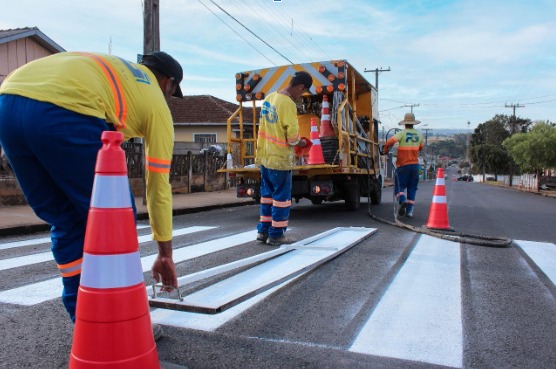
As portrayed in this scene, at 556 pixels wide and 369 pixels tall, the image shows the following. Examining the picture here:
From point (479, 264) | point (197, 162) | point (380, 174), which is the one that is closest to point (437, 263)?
point (479, 264)

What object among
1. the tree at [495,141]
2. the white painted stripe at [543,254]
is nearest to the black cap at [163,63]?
the white painted stripe at [543,254]

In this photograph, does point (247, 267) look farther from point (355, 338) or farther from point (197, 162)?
point (197, 162)

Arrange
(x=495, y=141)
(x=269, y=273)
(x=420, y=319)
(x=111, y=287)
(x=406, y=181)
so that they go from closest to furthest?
(x=111, y=287), (x=420, y=319), (x=269, y=273), (x=406, y=181), (x=495, y=141)

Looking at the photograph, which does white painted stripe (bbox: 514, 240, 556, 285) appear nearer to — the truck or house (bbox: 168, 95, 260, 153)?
the truck

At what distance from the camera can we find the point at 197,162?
1572cm

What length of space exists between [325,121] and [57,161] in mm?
7548

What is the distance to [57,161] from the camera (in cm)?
210

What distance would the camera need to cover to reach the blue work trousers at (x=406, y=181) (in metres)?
9.16

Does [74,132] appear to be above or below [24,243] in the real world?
above

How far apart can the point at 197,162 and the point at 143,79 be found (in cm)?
1354

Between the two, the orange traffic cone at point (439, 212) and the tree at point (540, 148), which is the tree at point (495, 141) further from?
the orange traffic cone at point (439, 212)

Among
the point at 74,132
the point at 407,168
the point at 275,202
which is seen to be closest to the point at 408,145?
the point at 407,168

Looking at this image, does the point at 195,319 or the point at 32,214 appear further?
the point at 32,214

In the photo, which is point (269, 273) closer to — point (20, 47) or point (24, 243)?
point (24, 243)
